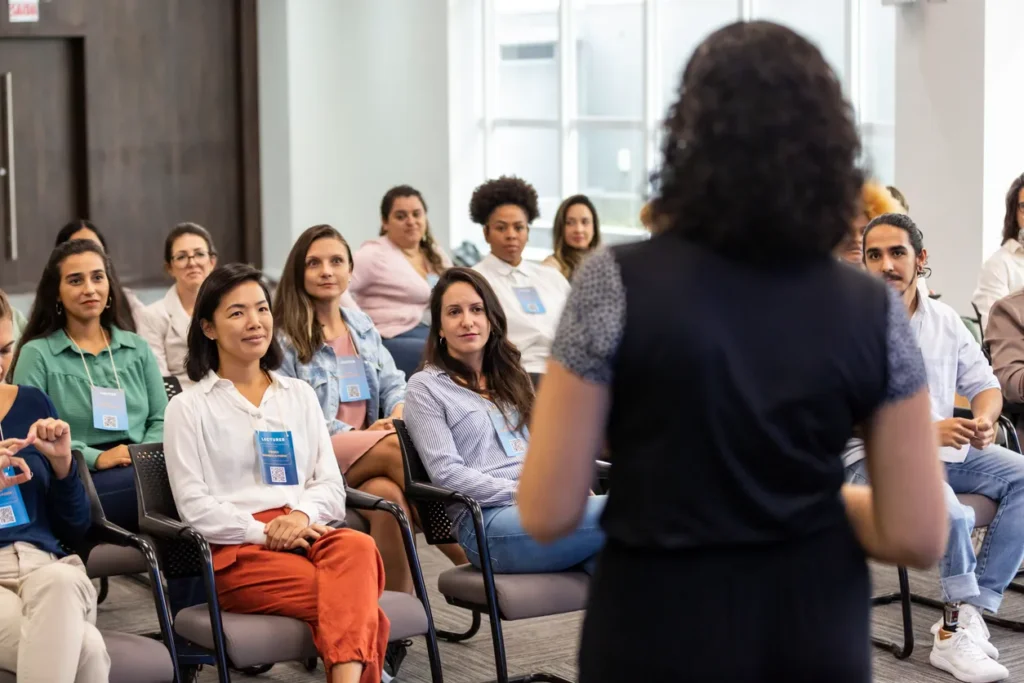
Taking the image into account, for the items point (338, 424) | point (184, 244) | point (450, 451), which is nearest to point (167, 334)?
point (184, 244)

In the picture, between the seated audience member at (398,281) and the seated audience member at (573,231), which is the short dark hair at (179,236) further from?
the seated audience member at (573,231)

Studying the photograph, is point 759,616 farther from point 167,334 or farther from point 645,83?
point 645,83

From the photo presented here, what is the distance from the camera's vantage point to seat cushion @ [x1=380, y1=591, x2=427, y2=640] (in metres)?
3.17

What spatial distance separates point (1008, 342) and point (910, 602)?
1045mm

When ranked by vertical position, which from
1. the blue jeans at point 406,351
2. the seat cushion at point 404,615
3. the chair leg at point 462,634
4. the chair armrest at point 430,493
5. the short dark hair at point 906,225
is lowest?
the chair leg at point 462,634

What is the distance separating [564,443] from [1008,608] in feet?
11.4

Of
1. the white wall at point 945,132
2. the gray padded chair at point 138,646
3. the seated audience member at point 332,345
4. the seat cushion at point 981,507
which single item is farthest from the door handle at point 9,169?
the seat cushion at point 981,507

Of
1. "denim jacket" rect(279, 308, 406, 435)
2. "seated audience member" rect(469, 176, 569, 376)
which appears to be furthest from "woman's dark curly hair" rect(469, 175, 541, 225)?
"denim jacket" rect(279, 308, 406, 435)

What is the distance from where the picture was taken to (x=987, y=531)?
3.93 metres

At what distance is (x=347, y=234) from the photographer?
10.3 m

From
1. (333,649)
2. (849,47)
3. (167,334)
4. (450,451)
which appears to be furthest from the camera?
(849,47)

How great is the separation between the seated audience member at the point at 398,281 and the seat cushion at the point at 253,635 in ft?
9.85

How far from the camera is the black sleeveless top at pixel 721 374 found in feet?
4.33

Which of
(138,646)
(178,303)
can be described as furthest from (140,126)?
(138,646)
